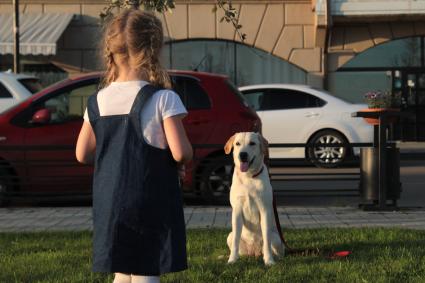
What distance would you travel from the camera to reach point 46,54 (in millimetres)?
19938

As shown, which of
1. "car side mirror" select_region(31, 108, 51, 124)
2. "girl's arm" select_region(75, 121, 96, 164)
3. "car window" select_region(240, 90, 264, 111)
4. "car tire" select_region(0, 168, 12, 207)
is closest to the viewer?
"girl's arm" select_region(75, 121, 96, 164)

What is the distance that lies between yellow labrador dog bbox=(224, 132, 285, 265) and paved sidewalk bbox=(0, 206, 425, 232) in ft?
5.87

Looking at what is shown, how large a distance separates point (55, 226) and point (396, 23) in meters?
15.5

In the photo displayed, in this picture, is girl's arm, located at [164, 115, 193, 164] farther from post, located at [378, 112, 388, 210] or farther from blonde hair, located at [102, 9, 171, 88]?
post, located at [378, 112, 388, 210]

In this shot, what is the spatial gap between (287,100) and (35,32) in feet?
27.1

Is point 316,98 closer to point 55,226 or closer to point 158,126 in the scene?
point 55,226

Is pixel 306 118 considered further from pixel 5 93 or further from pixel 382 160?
pixel 382 160

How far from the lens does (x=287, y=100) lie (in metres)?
14.9

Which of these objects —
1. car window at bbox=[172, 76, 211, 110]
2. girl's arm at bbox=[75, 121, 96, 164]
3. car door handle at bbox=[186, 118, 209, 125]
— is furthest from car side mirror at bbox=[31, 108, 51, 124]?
girl's arm at bbox=[75, 121, 96, 164]

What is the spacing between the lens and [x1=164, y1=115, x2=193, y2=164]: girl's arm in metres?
3.37

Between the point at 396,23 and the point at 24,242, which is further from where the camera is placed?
the point at 396,23

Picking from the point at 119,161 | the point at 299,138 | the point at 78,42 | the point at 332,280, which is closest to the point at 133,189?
the point at 119,161

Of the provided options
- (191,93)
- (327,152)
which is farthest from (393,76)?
(191,93)

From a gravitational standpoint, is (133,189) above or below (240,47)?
below
